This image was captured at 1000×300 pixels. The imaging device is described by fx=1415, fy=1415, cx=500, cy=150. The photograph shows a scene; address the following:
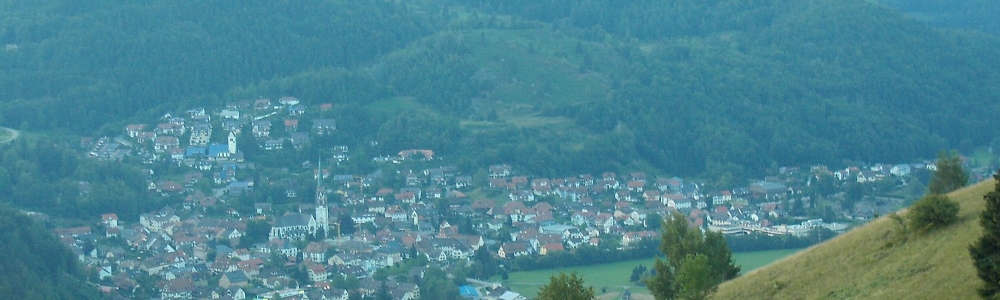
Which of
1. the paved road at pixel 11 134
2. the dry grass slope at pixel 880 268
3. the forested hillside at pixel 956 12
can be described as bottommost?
the paved road at pixel 11 134

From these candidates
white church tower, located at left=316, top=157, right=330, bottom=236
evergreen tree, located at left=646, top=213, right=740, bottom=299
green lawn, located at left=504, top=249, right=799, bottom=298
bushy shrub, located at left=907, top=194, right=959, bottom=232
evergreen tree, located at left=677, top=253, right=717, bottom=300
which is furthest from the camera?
white church tower, located at left=316, top=157, right=330, bottom=236

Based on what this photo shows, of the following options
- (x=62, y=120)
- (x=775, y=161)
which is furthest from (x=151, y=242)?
(x=775, y=161)

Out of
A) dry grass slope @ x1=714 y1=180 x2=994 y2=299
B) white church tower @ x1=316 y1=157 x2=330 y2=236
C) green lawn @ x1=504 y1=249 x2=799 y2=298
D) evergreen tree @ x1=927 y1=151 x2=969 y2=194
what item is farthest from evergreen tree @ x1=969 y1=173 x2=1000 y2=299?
white church tower @ x1=316 y1=157 x2=330 y2=236

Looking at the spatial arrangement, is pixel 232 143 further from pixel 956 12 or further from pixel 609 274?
pixel 956 12

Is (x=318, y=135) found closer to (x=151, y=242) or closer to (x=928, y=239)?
(x=151, y=242)

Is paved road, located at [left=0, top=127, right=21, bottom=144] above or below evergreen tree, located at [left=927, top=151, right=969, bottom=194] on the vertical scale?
below

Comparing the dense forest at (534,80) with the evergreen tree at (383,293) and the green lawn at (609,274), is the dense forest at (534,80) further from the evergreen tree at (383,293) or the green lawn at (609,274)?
the evergreen tree at (383,293)

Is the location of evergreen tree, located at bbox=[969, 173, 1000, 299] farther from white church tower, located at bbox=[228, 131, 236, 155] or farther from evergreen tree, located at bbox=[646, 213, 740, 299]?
white church tower, located at bbox=[228, 131, 236, 155]

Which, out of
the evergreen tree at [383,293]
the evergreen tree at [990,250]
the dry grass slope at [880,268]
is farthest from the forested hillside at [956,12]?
the evergreen tree at [990,250]
